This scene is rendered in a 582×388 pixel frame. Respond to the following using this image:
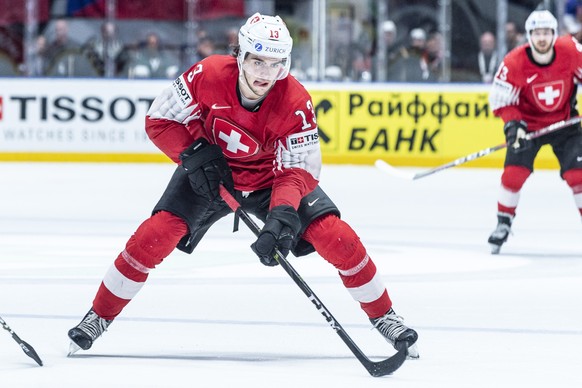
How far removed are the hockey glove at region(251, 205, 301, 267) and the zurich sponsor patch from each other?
0.19 metres

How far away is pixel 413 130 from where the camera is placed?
11242mm

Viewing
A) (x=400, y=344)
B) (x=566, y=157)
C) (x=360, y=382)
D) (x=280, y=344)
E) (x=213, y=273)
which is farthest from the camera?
(x=566, y=157)

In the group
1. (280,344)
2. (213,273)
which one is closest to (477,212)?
(213,273)

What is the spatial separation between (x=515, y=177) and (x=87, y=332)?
10.6ft

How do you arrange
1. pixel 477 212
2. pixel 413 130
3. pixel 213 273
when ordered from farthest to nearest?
pixel 413 130
pixel 477 212
pixel 213 273

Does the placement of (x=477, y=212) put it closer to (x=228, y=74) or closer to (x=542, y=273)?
(x=542, y=273)

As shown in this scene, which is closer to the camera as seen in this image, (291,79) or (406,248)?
(291,79)

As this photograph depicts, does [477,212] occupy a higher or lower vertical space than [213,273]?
lower

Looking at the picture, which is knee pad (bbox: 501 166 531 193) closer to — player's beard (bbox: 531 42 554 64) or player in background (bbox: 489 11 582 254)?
player in background (bbox: 489 11 582 254)

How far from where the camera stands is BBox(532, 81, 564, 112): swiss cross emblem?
6.39 meters

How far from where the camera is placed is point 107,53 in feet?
38.0

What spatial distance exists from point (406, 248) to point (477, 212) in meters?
1.85

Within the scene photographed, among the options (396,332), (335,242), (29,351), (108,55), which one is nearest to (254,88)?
(335,242)

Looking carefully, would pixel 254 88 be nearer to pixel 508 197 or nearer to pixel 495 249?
pixel 495 249
